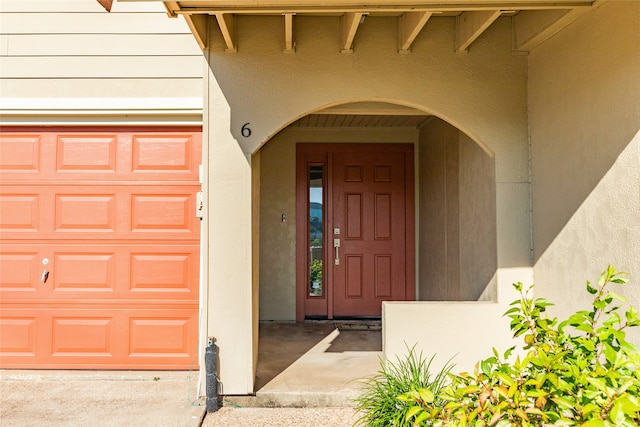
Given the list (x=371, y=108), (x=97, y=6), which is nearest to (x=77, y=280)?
(x=97, y=6)

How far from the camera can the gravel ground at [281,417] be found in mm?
2932

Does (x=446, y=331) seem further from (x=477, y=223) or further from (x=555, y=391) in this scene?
(x=555, y=391)

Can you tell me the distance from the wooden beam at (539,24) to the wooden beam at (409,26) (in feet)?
2.73

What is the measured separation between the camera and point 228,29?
2986mm

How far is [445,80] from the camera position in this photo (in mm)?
3295

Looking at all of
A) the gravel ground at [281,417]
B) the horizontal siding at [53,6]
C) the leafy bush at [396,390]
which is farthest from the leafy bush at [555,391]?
the horizontal siding at [53,6]

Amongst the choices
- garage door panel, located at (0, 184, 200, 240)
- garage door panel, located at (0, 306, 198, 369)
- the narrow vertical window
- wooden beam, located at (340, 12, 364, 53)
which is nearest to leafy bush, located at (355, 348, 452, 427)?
garage door panel, located at (0, 306, 198, 369)

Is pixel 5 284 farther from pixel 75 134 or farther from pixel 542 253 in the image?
pixel 542 253

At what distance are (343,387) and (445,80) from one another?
2511mm

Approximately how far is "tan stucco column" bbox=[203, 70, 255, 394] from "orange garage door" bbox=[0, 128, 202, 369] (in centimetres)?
79

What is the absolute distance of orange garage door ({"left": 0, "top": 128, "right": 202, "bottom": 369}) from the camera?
3.86 metres

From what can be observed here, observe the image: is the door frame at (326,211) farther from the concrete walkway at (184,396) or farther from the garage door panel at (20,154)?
the garage door panel at (20,154)

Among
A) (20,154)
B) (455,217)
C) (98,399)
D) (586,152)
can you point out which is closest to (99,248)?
(20,154)

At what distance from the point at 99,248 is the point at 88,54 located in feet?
5.83
